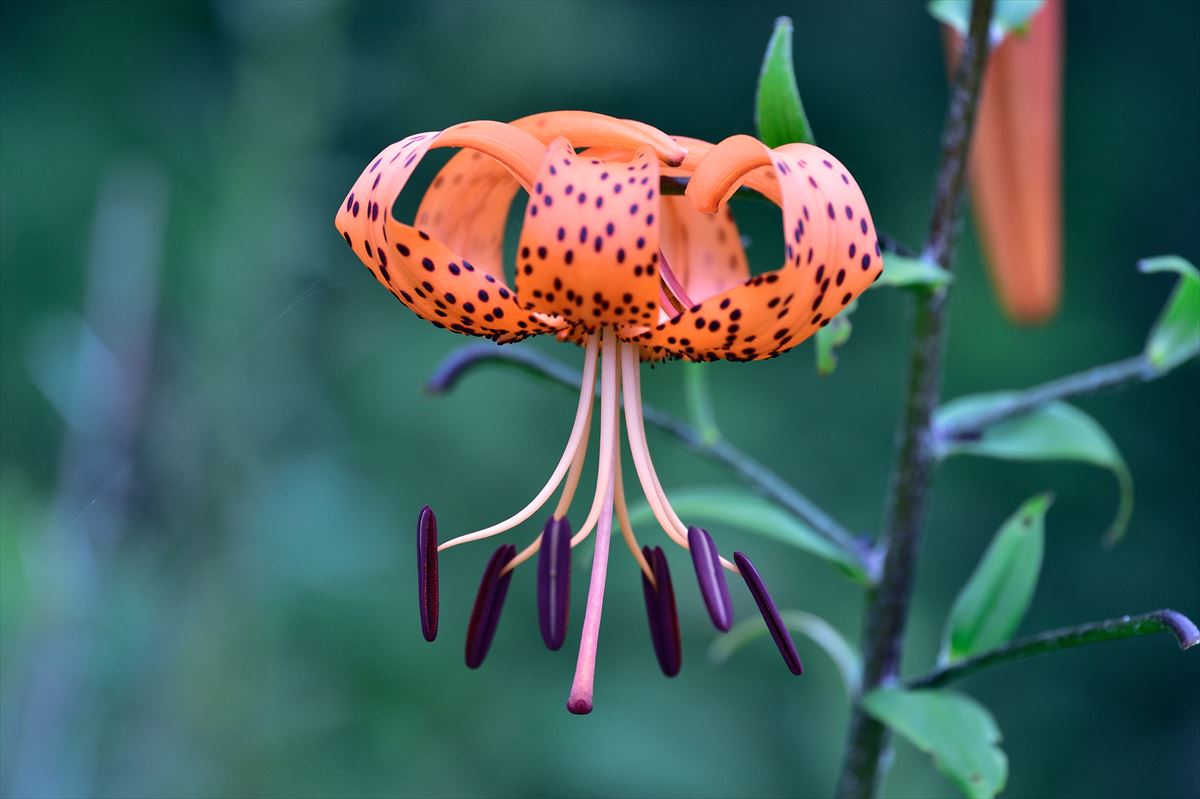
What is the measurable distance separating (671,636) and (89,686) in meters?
1.33

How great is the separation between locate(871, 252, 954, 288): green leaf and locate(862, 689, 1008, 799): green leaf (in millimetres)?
316

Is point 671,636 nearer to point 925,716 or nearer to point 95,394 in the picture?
point 925,716

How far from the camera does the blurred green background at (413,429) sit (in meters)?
1.70

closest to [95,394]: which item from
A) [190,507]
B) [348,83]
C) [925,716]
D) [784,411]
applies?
[190,507]

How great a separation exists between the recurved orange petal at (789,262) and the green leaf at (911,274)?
8 cm

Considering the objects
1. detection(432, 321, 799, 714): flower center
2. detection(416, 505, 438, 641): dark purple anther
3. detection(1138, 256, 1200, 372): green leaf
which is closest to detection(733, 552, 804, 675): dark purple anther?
detection(432, 321, 799, 714): flower center

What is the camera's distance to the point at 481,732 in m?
2.29

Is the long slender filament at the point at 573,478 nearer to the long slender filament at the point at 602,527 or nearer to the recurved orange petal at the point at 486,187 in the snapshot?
the long slender filament at the point at 602,527

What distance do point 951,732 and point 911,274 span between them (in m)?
0.34

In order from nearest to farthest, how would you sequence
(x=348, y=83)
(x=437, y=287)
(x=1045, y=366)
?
(x=437, y=287) < (x=348, y=83) < (x=1045, y=366)

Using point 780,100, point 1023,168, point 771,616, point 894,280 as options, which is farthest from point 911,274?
point 1023,168

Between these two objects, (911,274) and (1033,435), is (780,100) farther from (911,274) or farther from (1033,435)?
(1033,435)

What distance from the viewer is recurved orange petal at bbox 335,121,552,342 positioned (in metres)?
0.71

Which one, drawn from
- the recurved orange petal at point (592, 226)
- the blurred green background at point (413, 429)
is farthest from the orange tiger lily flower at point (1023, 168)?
the blurred green background at point (413, 429)
